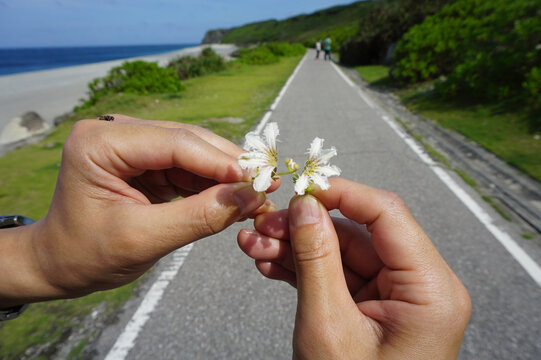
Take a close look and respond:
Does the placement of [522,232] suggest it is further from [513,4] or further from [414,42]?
[414,42]

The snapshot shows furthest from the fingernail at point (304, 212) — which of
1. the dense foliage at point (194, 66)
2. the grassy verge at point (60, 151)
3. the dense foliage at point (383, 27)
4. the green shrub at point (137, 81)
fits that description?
the dense foliage at point (383, 27)

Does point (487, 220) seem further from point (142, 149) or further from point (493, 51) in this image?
point (493, 51)

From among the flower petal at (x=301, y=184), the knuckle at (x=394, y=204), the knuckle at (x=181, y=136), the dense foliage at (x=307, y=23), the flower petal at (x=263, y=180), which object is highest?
the dense foliage at (x=307, y=23)

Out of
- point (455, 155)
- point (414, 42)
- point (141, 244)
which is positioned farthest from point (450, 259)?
point (414, 42)

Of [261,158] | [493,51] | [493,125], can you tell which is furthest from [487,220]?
[493,51]

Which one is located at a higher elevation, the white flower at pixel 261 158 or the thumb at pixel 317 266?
the white flower at pixel 261 158

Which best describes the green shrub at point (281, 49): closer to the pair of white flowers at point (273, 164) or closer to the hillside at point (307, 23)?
the pair of white flowers at point (273, 164)

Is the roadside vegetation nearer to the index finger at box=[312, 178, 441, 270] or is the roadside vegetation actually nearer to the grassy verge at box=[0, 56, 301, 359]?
the index finger at box=[312, 178, 441, 270]
